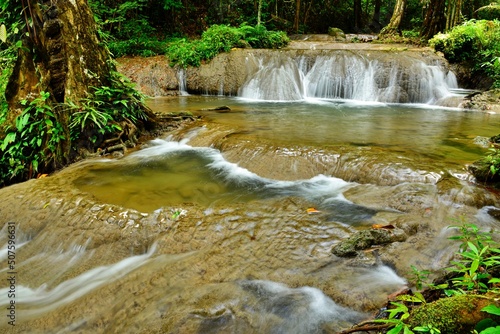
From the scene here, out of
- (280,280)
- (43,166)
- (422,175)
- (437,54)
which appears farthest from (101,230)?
(437,54)

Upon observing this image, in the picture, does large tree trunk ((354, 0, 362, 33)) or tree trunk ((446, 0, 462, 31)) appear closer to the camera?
tree trunk ((446, 0, 462, 31))

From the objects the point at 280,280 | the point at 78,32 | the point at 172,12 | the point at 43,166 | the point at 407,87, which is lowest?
the point at 280,280

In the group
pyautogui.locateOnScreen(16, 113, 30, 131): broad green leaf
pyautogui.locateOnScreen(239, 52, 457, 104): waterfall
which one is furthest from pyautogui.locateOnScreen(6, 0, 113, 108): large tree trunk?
pyautogui.locateOnScreen(239, 52, 457, 104): waterfall

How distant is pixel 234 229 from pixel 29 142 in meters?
4.09

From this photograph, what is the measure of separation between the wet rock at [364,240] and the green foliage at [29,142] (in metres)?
4.84

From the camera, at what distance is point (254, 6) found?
2211cm

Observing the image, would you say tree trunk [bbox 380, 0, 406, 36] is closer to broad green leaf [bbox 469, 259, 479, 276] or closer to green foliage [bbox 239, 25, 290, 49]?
green foliage [bbox 239, 25, 290, 49]

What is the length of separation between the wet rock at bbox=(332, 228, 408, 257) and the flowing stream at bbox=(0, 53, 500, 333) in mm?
79

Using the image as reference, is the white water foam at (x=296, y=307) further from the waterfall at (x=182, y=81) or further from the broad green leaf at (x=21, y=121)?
the waterfall at (x=182, y=81)

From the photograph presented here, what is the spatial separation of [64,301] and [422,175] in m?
4.44

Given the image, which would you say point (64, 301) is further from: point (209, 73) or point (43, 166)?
point (209, 73)

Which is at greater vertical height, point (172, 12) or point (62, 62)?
point (172, 12)

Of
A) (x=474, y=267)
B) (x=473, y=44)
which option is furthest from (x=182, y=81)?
(x=474, y=267)

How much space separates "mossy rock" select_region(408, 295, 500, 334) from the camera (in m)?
1.60
